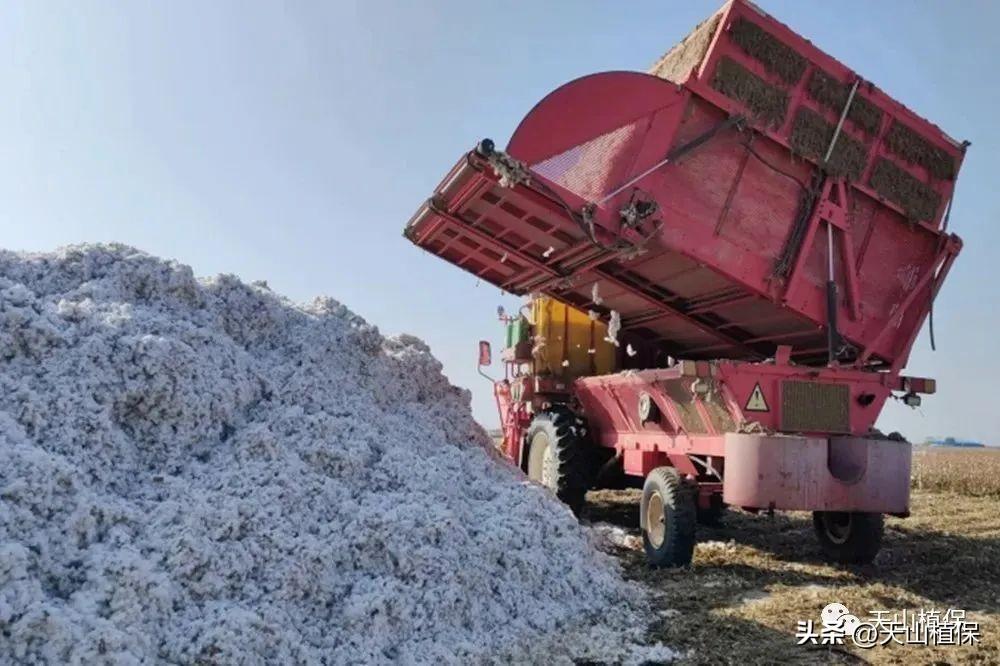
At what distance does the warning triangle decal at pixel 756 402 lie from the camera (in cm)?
558

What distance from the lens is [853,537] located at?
6.18m

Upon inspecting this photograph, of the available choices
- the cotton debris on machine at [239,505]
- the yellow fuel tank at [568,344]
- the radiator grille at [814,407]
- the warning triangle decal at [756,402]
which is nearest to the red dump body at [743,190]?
the radiator grille at [814,407]

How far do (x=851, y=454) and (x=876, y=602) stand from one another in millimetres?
1006

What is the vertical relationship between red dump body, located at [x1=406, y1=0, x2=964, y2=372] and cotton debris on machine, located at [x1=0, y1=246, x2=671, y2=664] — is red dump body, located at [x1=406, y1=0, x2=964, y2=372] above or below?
above

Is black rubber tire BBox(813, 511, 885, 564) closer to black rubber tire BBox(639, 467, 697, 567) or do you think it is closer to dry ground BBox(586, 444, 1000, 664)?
dry ground BBox(586, 444, 1000, 664)

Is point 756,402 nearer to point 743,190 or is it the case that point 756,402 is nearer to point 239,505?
point 743,190

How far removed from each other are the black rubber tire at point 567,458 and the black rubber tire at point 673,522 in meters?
1.59

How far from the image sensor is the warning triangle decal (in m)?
5.58

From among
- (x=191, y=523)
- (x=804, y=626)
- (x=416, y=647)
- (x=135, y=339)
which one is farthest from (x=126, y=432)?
(x=804, y=626)

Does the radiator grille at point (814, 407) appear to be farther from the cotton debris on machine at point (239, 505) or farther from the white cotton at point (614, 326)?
the white cotton at point (614, 326)

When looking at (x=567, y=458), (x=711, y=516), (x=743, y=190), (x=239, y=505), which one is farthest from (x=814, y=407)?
(x=239, y=505)

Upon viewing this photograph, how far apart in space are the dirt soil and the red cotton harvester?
389mm

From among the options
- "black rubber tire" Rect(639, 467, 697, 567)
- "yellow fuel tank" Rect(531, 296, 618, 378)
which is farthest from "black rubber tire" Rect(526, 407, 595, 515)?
"black rubber tire" Rect(639, 467, 697, 567)

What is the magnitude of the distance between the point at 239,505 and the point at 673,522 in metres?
3.05
